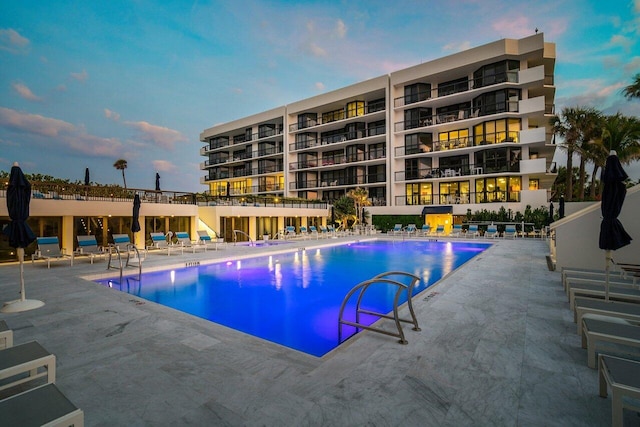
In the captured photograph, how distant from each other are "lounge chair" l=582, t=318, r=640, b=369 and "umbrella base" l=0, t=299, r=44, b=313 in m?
9.33

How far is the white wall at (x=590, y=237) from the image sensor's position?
313 inches

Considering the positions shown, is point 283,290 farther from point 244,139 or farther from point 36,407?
point 244,139

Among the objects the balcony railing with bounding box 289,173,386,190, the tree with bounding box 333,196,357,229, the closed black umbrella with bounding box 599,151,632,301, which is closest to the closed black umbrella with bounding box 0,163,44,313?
the closed black umbrella with bounding box 599,151,632,301

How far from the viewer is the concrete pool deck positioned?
8.72 feet

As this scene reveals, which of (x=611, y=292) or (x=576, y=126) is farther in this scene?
(x=576, y=126)

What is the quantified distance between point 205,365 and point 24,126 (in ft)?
277

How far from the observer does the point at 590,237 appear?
335 inches

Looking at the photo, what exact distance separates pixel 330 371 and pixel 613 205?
19.0 feet

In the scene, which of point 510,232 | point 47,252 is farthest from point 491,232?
point 47,252

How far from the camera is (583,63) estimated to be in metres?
73.0

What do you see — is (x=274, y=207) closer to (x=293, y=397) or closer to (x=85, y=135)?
(x=293, y=397)

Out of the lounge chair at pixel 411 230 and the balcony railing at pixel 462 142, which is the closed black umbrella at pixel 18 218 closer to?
the lounge chair at pixel 411 230

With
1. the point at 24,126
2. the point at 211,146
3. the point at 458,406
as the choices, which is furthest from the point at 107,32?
the point at 458,406

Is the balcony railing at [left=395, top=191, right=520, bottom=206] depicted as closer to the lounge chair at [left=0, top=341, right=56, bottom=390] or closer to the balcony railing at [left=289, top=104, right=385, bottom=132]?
the balcony railing at [left=289, top=104, right=385, bottom=132]
